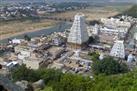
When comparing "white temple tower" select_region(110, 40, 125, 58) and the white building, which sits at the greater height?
"white temple tower" select_region(110, 40, 125, 58)

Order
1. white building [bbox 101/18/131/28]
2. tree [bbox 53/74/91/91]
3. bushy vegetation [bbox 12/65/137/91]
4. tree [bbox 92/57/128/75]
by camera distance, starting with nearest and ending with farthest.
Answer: bushy vegetation [bbox 12/65/137/91], tree [bbox 53/74/91/91], tree [bbox 92/57/128/75], white building [bbox 101/18/131/28]

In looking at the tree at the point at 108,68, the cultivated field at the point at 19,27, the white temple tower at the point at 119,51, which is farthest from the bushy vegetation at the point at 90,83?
the cultivated field at the point at 19,27

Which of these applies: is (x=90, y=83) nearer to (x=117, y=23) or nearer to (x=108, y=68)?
(x=108, y=68)

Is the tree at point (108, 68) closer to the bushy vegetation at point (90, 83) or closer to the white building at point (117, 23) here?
the bushy vegetation at point (90, 83)

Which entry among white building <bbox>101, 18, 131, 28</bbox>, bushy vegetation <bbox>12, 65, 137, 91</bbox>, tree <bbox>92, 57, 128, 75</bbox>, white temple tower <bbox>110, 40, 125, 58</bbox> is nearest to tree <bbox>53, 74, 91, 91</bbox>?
bushy vegetation <bbox>12, 65, 137, 91</bbox>

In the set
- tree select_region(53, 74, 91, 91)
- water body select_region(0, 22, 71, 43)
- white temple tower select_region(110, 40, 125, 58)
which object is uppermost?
tree select_region(53, 74, 91, 91)

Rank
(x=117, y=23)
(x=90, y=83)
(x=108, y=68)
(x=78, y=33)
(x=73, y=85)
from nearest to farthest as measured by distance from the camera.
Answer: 1. (x=73, y=85)
2. (x=90, y=83)
3. (x=108, y=68)
4. (x=78, y=33)
5. (x=117, y=23)

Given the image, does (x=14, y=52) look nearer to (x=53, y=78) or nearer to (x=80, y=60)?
(x=80, y=60)

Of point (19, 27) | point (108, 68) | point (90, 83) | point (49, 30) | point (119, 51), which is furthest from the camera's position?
point (19, 27)

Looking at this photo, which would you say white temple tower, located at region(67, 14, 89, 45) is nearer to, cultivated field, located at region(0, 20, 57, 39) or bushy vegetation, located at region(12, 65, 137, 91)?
cultivated field, located at region(0, 20, 57, 39)

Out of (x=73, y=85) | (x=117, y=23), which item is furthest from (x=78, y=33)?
(x=73, y=85)

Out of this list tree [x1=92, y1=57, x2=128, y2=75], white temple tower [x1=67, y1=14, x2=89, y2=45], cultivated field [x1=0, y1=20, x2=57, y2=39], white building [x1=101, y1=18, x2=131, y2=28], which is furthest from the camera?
white building [x1=101, y1=18, x2=131, y2=28]

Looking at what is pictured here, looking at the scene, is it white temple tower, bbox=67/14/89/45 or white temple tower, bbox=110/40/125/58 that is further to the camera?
white temple tower, bbox=67/14/89/45
